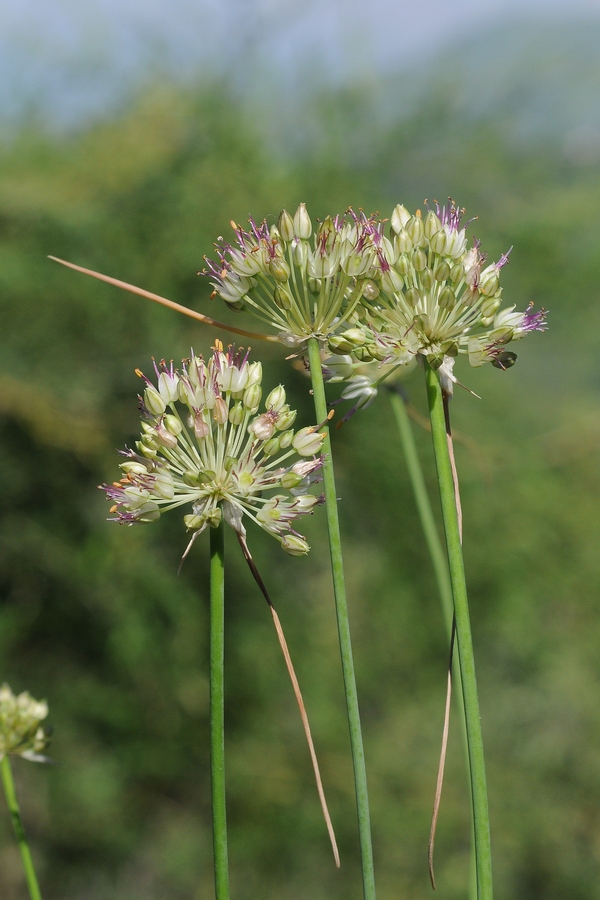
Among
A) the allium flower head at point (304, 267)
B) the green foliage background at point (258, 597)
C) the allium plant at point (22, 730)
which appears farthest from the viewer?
the green foliage background at point (258, 597)

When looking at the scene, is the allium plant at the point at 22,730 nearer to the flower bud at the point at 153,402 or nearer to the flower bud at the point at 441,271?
the flower bud at the point at 153,402

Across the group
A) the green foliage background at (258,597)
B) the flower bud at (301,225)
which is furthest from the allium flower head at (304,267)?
the green foliage background at (258,597)

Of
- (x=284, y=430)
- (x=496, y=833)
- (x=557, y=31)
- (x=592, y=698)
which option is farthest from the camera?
(x=557, y=31)

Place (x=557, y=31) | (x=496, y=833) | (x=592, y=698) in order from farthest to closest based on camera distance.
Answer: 1. (x=557, y=31)
2. (x=592, y=698)
3. (x=496, y=833)

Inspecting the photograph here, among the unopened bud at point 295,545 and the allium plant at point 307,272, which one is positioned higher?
the allium plant at point 307,272

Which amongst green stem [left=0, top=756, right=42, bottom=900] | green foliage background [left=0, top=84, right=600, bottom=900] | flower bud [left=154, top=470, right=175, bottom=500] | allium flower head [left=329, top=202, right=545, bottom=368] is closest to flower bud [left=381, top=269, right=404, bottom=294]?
allium flower head [left=329, top=202, right=545, bottom=368]

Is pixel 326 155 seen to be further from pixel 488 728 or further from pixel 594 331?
pixel 488 728

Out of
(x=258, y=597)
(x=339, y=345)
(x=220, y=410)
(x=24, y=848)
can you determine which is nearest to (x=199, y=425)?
(x=220, y=410)

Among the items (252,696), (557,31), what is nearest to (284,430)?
(252,696)
